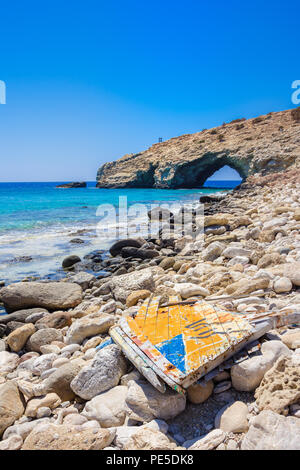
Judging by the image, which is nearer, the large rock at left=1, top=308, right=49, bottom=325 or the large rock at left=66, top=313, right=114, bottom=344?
the large rock at left=66, top=313, right=114, bottom=344

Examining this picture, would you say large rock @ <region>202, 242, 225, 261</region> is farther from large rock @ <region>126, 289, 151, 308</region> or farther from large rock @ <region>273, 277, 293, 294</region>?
large rock @ <region>273, 277, 293, 294</region>

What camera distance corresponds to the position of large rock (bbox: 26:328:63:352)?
338cm

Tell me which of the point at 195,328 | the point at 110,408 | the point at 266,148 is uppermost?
the point at 266,148

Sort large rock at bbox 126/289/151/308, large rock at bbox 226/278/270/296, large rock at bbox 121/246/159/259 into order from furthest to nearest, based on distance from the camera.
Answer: large rock at bbox 121/246/159/259 < large rock at bbox 126/289/151/308 < large rock at bbox 226/278/270/296

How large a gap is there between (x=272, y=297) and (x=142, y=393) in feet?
5.70

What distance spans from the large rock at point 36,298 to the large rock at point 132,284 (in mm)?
843

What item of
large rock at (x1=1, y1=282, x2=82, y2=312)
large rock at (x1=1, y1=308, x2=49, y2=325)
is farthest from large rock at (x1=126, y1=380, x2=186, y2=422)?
large rock at (x1=1, y1=282, x2=82, y2=312)

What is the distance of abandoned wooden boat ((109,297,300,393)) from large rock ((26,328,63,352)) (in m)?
1.30

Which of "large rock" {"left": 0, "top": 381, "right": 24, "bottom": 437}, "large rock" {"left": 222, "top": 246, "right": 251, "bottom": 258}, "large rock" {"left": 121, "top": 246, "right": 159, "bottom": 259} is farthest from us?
"large rock" {"left": 121, "top": 246, "right": 159, "bottom": 259}

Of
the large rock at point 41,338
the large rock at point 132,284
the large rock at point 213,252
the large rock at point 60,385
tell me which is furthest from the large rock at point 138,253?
the large rock at point 60,385

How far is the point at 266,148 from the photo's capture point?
32375 millimetres

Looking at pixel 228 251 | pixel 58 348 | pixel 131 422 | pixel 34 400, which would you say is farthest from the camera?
pixel 228 251
